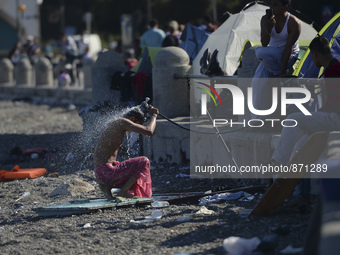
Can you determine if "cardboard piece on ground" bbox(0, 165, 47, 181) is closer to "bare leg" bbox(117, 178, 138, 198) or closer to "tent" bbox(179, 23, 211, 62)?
"bare leg" bbox(117, 178, 138, 198)

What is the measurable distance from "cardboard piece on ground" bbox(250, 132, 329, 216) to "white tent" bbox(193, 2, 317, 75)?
21.6 ft

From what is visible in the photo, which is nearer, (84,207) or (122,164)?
(84,207)

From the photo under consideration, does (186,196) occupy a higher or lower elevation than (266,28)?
lower

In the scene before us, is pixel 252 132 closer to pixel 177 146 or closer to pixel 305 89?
pixel 305 89

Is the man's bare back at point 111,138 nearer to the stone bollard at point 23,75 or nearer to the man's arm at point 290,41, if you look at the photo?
the man's arm at point 290,41

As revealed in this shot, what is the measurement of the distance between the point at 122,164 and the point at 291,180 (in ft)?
7.46

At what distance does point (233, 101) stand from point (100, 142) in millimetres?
2425

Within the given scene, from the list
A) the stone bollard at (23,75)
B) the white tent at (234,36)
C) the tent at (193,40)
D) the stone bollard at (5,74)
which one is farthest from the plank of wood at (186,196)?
the stone bollard at (5,74)

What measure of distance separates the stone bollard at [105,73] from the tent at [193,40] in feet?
4.84

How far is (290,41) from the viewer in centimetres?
862

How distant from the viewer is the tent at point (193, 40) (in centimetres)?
1405

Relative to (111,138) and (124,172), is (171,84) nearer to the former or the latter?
(111,138)

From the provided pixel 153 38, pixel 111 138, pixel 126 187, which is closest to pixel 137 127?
pixel 111 138

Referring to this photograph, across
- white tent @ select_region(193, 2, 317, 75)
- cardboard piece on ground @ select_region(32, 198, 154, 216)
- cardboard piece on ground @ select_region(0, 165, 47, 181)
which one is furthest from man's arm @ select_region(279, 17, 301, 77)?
cardboard piece on ground @ select_region(0, 165, 47, 181)
